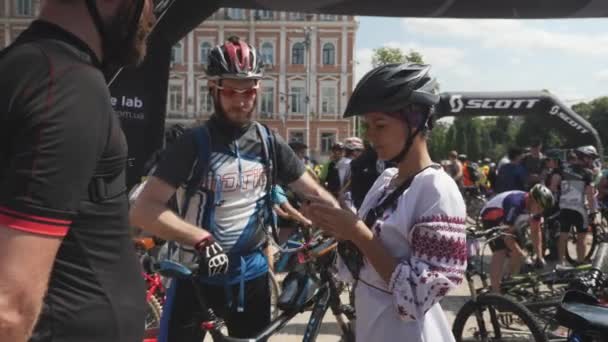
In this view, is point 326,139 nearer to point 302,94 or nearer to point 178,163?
point 302,94

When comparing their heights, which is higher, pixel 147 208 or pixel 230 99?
pixel 230 99

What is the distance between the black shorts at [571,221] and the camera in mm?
8492

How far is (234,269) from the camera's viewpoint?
276 centimetres

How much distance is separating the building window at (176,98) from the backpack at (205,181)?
5616 centimetres

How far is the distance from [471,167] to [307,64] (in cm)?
4113

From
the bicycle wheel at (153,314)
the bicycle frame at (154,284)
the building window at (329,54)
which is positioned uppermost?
the building window at (329,54)

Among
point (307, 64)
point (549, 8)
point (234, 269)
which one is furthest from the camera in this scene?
point (307, 64)

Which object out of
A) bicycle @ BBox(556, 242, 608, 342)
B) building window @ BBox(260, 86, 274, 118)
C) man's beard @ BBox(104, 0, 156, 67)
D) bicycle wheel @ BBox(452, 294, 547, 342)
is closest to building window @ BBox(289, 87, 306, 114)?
building window @ BBox(260, 86, 274, 118)

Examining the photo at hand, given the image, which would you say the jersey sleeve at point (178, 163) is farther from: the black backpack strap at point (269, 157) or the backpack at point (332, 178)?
the backpack at point (332, 178)

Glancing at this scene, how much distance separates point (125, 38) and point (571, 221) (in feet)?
27.2

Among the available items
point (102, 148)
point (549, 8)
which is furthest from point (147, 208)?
point (549, 8)

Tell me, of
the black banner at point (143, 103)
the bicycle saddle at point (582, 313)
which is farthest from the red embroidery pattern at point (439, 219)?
the black banner at point (143, 103)

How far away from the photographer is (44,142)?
43.4 inches

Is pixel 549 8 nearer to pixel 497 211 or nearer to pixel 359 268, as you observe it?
pixel 497 211
